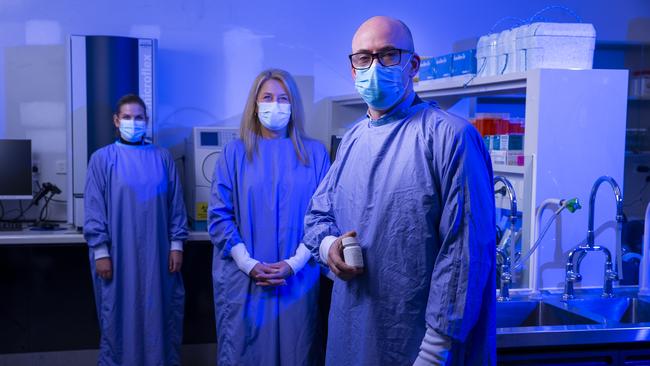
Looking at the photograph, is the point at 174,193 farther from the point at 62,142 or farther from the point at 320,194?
the point at 320,194

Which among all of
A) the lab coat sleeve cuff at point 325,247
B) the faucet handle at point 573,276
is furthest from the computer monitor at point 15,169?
the faucet handle at point 573,276

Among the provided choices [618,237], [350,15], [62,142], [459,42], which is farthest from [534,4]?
[62,142]

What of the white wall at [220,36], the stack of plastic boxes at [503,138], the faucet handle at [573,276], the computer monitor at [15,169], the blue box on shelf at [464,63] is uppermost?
the white wall at [220,36]

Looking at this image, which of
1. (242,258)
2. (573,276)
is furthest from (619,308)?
(242,258)

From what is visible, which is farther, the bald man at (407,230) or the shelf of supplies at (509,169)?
the shelf of supplies at (509,169)

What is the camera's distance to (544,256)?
6.98 feet

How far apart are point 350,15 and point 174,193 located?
1581 mm

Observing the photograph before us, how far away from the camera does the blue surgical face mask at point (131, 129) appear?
10.1 feet

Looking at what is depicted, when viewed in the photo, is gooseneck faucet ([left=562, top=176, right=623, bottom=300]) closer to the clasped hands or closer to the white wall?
the clasped hands

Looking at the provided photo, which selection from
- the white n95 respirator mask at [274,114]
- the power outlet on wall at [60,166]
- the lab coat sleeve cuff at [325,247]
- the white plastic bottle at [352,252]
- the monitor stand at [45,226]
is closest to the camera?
the white plastic bottle at [352,252]

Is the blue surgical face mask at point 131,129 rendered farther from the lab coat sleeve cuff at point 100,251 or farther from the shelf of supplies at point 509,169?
the shelf of supplies at point 509,169

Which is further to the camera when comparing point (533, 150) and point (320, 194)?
point (533, 150)

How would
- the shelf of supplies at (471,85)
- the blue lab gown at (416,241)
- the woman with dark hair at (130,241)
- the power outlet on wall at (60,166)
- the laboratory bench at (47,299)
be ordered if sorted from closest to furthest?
the blue lab gown at (416,241), the shelf of supplies at (471,85), the woman with dark hair at (130,241), the laboratory bench at (47,299), the power outlet on wall at (60,166)

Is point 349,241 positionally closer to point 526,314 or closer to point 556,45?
point 526,314
